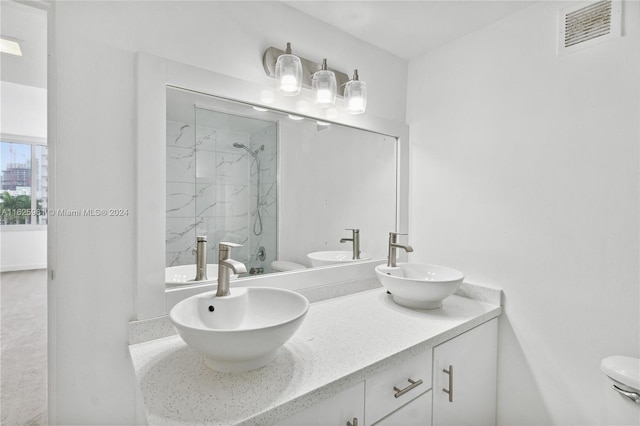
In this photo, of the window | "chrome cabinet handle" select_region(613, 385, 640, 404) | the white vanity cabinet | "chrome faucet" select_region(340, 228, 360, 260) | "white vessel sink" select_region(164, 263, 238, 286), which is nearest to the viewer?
the white vanity cabinet

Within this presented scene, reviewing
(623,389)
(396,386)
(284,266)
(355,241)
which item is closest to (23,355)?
(284,266)

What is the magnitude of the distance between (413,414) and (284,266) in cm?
82

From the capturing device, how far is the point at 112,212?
1084mm

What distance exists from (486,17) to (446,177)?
2.83 ft

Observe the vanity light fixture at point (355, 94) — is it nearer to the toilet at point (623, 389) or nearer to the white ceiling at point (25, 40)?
the white ceiling at point (25, 40)

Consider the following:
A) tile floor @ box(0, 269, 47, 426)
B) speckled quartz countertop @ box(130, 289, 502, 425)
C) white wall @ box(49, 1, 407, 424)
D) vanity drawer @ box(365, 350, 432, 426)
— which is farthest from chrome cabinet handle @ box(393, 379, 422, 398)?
tile floor @ box(0, 269, 47, 426)

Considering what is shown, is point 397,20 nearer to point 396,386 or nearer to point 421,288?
point 421,288

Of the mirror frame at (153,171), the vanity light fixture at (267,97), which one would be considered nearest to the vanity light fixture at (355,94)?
the vanity light fixture at (267,97)

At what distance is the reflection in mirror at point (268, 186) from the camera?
48.3 inches

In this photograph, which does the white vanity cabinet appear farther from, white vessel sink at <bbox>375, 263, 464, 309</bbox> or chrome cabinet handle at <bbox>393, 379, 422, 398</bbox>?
white vessel sink at <bbox>375, 263, 464, 309</bbox>

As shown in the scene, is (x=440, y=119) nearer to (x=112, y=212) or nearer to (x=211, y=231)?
(x=211, y=231)

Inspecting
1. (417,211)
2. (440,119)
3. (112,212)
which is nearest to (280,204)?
(112,212)

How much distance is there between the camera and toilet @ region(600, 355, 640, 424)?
1.04 m

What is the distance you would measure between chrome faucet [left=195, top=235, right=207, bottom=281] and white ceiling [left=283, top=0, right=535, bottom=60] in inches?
48.3
